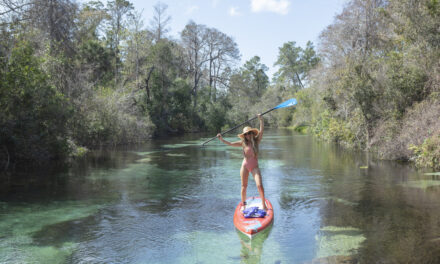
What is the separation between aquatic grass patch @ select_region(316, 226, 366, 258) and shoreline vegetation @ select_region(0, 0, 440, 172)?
7846 mm

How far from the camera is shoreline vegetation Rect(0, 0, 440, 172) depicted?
13.6 meters

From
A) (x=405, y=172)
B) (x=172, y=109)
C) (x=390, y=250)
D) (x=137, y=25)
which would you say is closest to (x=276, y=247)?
(x=390, y=250)

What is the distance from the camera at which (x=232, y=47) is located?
43.5 m

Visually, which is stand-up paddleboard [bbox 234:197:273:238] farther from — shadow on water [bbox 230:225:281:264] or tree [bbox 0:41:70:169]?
tree [bbox 0:41:70:169]

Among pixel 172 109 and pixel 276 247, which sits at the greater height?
pixel 172 109

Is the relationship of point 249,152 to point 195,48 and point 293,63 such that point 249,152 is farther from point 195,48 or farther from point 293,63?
point 293,63

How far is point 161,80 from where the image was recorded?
35.1 m

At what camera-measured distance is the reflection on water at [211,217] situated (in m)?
6.07

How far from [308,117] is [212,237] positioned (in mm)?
36850

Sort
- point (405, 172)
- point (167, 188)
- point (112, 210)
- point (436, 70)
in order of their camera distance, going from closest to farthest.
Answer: point (112, 210) → point (167, 188) → point (405, 172) → point (436, 70)

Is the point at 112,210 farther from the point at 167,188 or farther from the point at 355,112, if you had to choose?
the point at 355,112

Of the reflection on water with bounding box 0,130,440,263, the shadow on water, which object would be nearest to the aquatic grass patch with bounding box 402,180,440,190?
the reflection on water with bounding box 0,130,440,263

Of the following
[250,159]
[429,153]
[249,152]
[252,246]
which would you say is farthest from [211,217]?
[429,153]

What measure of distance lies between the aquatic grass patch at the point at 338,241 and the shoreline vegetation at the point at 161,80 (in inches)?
309
